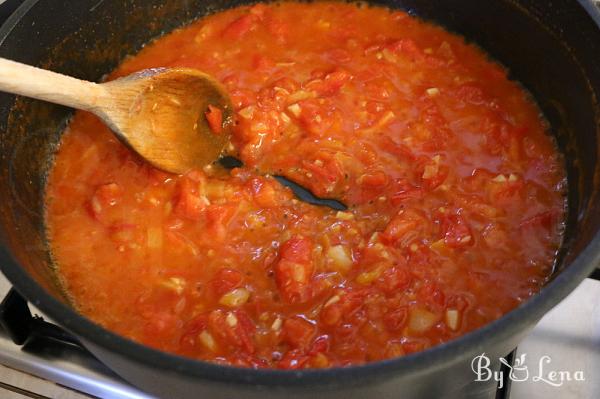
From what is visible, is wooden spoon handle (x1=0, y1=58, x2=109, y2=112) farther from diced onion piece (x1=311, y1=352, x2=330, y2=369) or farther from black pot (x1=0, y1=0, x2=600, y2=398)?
diced onion piece (x1=311, y1=352, x2=330, y2=369)

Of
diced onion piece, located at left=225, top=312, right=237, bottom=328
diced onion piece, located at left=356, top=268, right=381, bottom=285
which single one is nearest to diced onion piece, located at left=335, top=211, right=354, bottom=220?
diced onion piece, located at left=356, top=268, right=381, bottom=285

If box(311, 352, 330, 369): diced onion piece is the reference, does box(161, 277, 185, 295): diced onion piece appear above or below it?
below

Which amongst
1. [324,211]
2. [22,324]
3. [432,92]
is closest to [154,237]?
[22,324]

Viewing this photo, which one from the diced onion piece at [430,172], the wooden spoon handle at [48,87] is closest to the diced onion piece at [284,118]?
the diced onion piece at [430,172]

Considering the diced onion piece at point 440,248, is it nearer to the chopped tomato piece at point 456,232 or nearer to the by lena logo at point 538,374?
the chopped tomato piece at point 456,232

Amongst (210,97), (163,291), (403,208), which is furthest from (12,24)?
(403,208)

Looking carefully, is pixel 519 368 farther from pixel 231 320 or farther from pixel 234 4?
pixel 234 4
